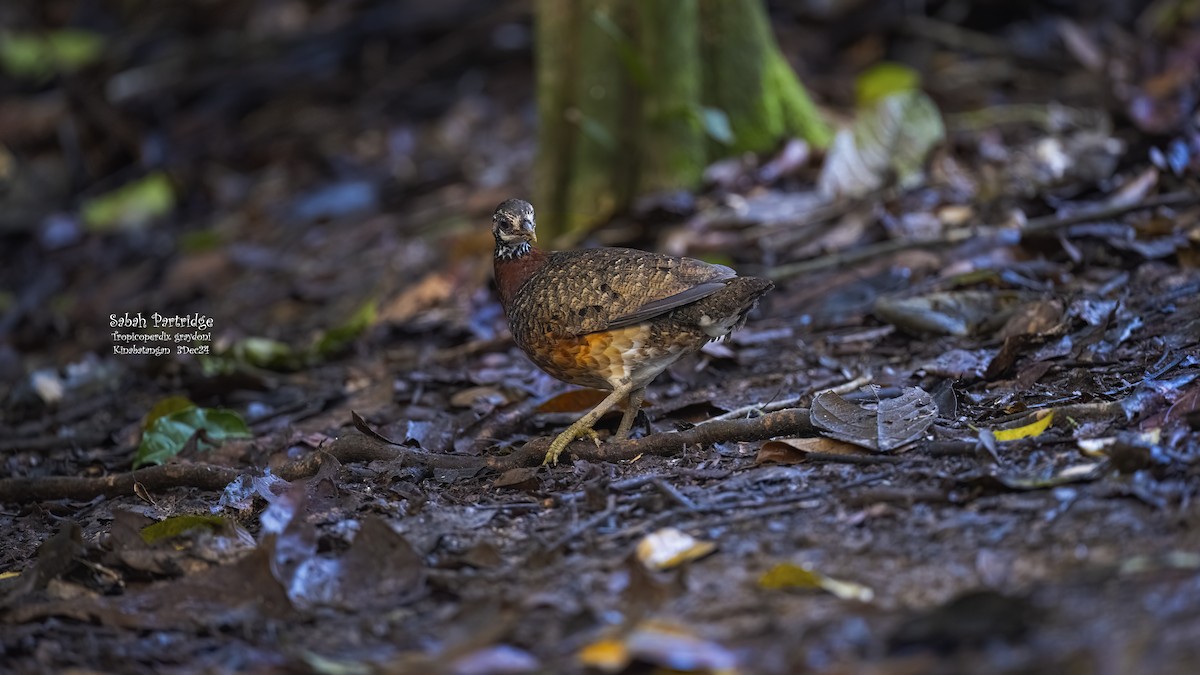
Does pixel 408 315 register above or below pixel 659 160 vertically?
below

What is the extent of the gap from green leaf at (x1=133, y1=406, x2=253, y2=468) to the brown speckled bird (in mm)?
1286

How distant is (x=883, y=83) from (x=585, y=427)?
5.19 metres

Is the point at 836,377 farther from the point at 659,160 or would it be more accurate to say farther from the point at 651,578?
the point at 659,160

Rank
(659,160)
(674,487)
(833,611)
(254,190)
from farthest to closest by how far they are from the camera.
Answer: (254,190), (659,160), (674,487), (833,611)

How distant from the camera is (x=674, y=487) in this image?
Answer: 11.6ft

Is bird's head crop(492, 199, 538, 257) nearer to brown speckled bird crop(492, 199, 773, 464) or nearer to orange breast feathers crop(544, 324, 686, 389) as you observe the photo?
brown speckled bird crop(492, 199, 773, 464)

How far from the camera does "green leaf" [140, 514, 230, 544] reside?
11.3 ft

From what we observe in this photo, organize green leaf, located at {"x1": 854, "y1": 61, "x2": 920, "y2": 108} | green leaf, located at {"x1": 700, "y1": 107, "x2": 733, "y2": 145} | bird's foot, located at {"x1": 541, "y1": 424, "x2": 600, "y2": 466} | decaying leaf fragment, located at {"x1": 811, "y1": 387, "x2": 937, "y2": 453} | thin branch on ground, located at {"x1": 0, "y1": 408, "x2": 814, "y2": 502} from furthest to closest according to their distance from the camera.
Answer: green leaf, located at {"x1": 854, "y1": 61, "x2": 920, "y2": 108} → green leaf, located at {"x1": 700, "y1": 107, "x2": 733, "y2": 145} → bird's foot, located at {"x1": 541, "y1": 424, "x2": 600, "y2": 466} → thin branch on ground, located at {"x1": 0, "y1": 408, "x2": 814, "y2": 502} → decaying leaf fragment, located at {"x1": 811, "y1": 387, "x2": 937, "y2": 453}

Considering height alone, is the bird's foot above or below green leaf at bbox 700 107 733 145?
below

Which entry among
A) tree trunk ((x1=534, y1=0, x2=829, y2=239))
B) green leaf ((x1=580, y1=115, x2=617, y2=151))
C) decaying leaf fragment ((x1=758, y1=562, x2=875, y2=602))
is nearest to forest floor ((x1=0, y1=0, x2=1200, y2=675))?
decaying leaf fragment ((x1=758, y1=562, x2=875, y2=602))

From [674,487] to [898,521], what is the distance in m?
0.74

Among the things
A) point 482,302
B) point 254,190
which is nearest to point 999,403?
point 482,302

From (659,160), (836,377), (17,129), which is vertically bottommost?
(836,377)

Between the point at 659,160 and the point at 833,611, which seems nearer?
the point at 833,611
